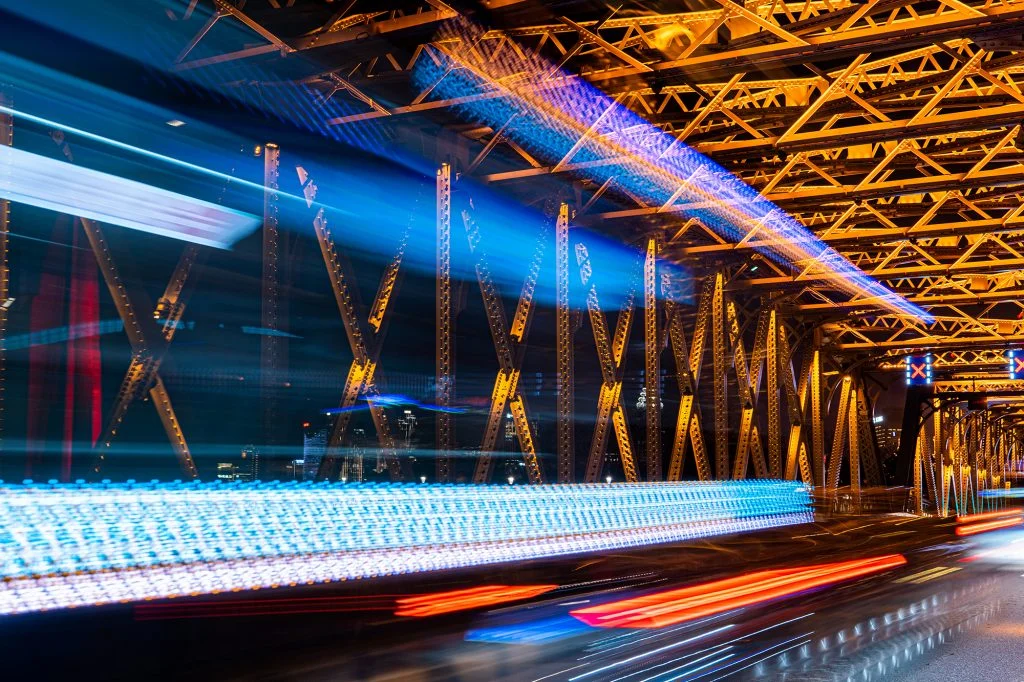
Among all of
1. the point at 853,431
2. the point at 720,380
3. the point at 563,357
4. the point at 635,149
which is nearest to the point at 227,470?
the point at 563,357

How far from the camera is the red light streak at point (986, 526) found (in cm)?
2214

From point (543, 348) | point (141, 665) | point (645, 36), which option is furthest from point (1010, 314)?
point (141, 665)

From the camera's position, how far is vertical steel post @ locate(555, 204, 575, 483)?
1703 cm

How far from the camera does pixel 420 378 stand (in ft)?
68.6

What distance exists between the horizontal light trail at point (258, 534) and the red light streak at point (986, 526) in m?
10.1

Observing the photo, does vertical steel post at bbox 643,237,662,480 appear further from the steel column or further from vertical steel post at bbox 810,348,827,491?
vertical steel post at bbox 810,348,827,491

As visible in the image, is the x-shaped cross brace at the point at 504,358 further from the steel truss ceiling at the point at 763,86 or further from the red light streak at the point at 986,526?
the red light streak at the point at 986,526

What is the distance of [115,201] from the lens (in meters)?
12.3

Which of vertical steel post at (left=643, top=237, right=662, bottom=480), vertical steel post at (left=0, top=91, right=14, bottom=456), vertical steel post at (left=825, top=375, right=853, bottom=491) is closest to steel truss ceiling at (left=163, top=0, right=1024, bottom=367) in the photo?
vertical steel post at (left=643, top=237, right=662, bottom=480)

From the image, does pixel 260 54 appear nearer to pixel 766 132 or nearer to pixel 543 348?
pixel 766 132

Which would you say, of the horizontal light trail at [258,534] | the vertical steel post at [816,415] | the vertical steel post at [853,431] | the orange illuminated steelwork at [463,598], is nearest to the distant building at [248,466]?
the horizontal light trail at [258,534]

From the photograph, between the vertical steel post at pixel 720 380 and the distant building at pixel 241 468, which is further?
the vertical steel post at pixel 720 380

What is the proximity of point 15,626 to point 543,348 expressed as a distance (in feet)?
67.0

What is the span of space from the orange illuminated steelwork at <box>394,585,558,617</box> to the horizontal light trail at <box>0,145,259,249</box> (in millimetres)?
5224
